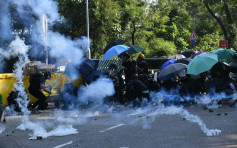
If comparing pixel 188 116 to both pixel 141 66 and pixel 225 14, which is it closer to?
pixel 141 66

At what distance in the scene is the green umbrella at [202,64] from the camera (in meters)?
12.5

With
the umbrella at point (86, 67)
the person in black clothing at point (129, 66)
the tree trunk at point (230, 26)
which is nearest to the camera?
the umbrella at point (86, 67)

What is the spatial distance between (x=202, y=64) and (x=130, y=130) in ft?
16.3

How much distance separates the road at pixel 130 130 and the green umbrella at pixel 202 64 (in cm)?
125

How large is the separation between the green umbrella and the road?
1.25 meters

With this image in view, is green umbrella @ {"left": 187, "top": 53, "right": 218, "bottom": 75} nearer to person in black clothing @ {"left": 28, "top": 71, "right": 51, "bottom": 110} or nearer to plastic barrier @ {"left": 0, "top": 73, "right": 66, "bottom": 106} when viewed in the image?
plastic barrier @ {"left": 0, "top": 73, "right": 66, "bottom": 106}

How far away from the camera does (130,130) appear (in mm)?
8602

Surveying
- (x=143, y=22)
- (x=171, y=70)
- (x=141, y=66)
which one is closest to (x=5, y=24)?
(x=141, y=66)

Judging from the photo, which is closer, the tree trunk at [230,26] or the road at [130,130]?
the road at [130,130]

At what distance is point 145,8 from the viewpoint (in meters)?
41.2

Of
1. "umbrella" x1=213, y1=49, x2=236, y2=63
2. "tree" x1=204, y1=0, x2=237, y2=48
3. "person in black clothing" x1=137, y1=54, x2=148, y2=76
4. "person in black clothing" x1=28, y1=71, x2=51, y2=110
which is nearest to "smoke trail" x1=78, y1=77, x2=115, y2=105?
"person in black clothing" x1=137, y1=54, x2=148, y2=76

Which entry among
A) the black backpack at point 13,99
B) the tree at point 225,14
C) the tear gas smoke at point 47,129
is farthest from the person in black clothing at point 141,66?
the tree at point 225,14

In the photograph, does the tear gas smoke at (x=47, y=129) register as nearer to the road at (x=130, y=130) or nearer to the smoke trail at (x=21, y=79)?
the road at (x=130, y=130)

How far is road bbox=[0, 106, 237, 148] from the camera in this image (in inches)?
284
